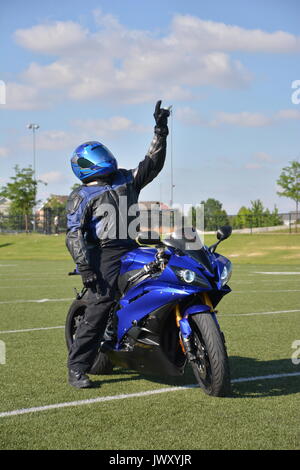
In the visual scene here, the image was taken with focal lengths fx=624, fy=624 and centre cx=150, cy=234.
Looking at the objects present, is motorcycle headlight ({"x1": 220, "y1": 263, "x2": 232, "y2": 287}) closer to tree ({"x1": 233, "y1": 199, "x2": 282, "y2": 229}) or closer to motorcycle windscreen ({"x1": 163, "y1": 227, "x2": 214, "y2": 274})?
motorcycle windscreen ({"x1": 163, "y1": 227, "x2": 214, "y2": 274})

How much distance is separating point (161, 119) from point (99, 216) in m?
1.06

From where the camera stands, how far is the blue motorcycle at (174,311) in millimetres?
4613

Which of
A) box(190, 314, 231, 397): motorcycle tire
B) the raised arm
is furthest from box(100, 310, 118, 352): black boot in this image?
the raised arm

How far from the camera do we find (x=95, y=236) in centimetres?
527

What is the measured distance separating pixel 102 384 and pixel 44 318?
435 centimetres

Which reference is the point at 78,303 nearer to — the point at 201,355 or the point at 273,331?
the point at 201,355

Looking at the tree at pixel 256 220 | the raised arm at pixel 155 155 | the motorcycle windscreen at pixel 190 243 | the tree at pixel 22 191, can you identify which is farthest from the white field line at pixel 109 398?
the tree at pixel 22 191

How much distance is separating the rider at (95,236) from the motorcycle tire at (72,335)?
0.32 m

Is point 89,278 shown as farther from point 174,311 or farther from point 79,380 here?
point 79,380

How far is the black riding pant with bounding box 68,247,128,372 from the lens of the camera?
17.1 ft

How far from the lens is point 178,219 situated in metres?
5.06

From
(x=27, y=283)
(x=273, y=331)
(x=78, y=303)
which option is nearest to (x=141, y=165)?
(x=78, y=303)

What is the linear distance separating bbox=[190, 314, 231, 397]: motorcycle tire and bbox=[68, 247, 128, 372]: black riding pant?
823 mm

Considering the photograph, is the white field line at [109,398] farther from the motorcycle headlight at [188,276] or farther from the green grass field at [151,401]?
the motorcycle headlight at [188,276]
